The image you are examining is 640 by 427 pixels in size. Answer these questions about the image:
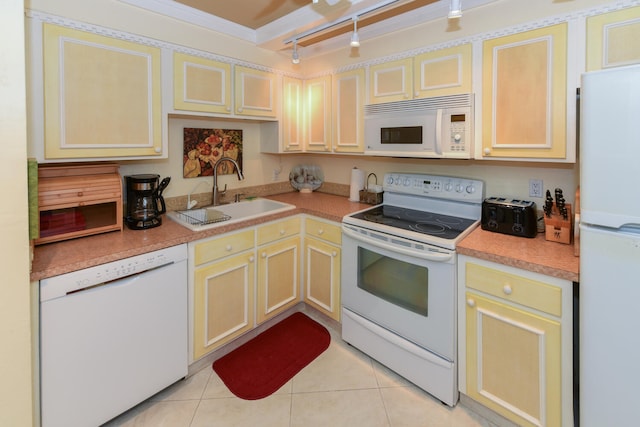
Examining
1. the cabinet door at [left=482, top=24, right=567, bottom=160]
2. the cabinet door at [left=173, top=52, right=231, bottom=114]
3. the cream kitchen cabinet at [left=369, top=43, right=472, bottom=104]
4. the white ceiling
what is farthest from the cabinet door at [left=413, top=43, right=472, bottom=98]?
the cabinet door at [left=173, top=52, right=231, bottom=114]

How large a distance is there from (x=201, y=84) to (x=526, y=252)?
7.38ft

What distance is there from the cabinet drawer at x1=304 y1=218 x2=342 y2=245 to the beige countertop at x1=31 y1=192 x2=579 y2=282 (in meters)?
0.61

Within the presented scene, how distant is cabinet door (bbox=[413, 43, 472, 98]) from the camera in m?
1.94

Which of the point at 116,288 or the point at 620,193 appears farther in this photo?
the point at 116,288

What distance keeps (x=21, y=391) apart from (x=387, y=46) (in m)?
2.79

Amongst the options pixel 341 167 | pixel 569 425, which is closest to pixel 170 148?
pixel 341 167

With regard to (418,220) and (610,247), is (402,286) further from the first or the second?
(610,247)

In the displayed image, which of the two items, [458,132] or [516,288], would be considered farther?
[458,132]

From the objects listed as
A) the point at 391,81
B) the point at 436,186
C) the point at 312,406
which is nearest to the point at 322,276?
the point at 312,406

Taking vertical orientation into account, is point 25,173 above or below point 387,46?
below

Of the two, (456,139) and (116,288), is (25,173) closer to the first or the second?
(116,288)

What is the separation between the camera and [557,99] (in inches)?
64.6

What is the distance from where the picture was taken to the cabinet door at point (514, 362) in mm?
1459

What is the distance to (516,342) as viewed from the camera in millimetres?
1542
